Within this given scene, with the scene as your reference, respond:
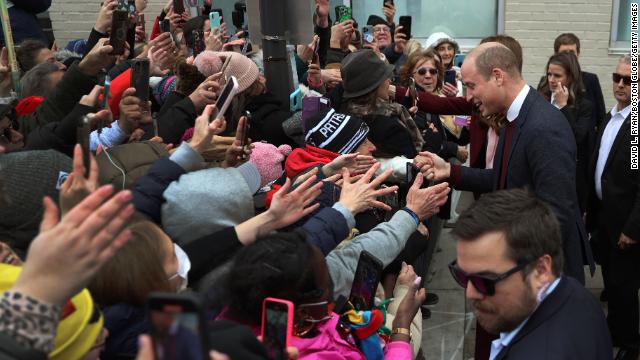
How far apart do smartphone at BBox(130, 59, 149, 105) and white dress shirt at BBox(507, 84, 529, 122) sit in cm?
190

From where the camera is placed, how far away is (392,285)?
351 cm

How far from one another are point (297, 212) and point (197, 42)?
4212mm

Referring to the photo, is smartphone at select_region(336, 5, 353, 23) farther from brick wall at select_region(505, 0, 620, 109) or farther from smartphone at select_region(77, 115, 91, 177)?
smartphone at select_region(77, 115, 91, 177)

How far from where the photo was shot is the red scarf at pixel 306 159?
3730mm

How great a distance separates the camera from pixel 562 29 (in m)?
10.5

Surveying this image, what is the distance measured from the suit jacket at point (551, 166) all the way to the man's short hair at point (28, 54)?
13.7ft

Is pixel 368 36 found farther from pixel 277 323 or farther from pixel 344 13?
pixel 277 323

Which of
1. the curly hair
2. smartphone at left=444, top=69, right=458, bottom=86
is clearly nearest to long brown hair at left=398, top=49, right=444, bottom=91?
smartphone at left=444, top=69, right=458, bottom=86

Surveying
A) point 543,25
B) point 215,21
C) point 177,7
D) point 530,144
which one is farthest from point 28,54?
point 543,25

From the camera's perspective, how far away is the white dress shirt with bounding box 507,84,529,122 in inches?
142

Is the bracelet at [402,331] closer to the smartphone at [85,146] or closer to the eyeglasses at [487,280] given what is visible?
the eyeglasses at [487,280]

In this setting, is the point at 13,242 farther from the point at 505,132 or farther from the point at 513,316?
the point at 505,132

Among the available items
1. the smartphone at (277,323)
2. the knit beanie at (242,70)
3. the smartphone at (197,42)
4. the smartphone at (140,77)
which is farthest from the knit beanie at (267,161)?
the smartphone at (197,42)

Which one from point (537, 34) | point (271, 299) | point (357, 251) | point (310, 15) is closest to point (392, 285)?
point (357, 251)
